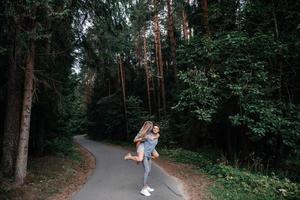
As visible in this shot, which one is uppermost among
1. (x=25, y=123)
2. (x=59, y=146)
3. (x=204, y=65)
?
(x=204, y=65)

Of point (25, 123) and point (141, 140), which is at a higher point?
point (25, 123)

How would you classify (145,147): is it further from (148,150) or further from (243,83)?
(243,83)

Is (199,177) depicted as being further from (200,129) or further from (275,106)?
(200,129)

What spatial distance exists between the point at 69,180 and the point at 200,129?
8.47 meters

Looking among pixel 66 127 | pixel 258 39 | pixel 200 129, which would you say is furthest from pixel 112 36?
pixel 200 129

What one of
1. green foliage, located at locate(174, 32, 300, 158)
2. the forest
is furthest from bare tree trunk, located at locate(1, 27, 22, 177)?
green foliage, located at locate(174, 32, 300, 158)

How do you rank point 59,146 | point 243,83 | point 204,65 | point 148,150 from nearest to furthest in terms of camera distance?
1. point 148,150
2. point 243,83
3. point 204,65
4. point 59,146

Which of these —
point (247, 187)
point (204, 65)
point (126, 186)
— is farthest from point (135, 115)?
point (247, 187)

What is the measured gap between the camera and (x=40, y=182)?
8250mm

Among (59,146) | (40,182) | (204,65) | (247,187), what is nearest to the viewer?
(247,187)

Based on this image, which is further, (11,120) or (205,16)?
(205,16)

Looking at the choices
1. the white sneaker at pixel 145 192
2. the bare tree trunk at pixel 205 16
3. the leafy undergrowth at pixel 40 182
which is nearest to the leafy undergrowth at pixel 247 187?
the white sneaker at pixel 145 192

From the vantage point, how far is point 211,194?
6.77 m

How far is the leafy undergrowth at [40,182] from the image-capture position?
6973 millimetres
